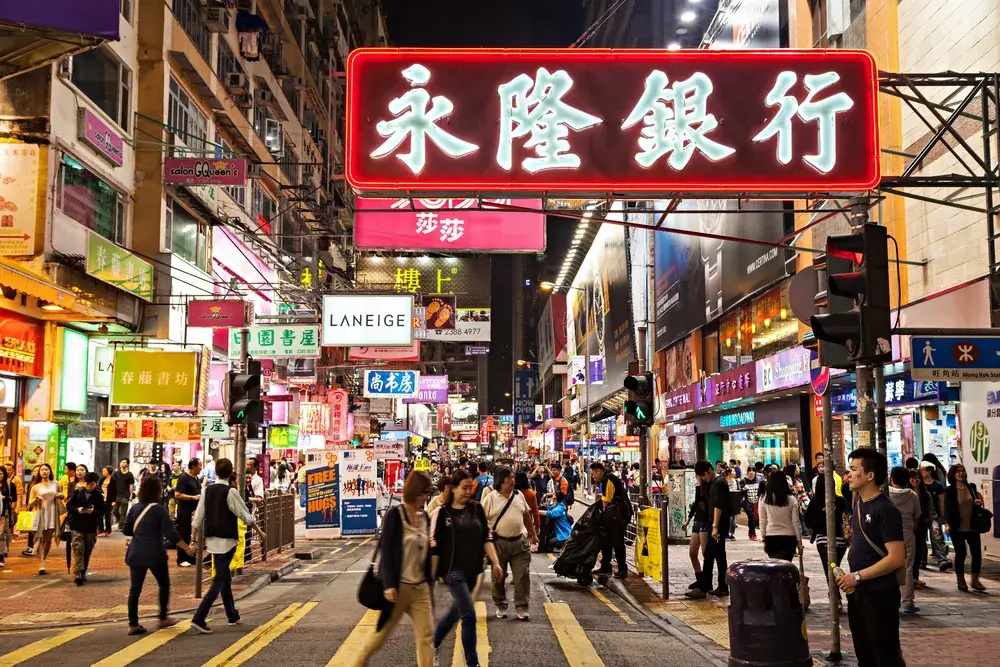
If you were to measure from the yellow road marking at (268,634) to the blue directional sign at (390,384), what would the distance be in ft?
84.6

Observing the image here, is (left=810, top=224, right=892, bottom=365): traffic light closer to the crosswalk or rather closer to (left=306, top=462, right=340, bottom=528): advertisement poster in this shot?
the crosswalk

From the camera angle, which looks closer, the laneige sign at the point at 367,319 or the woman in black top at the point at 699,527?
the woman in black top at the point at 699,527

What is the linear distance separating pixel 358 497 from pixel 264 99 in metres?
20.8

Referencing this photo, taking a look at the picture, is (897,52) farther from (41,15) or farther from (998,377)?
(41,15)

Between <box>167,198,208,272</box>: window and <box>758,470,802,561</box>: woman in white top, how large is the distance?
21.7 metres

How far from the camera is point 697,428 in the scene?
134 ft

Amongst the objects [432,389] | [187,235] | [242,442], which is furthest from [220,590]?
[432,389]

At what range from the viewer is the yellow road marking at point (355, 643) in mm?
8930

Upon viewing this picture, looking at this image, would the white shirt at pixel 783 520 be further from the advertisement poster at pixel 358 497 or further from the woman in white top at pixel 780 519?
the advertisement poster at pixel 358 497

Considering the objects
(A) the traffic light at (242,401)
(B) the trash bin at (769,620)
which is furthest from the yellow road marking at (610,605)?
(A) the traffic light at (242,401)

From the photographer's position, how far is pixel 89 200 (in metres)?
24.4

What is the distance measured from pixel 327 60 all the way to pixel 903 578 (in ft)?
179

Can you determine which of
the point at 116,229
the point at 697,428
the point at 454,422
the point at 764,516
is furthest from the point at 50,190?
the point at 454,422

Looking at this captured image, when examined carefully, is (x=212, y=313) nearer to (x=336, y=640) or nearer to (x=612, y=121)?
(x=336, y=640)
